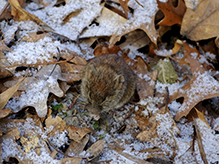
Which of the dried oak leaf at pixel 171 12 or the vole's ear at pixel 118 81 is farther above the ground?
the dried oak leaf at pixel 171 12

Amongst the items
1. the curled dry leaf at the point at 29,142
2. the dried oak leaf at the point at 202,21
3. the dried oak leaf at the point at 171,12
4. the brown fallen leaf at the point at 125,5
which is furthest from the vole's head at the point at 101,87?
the dried oak leaf at the point at 202,21

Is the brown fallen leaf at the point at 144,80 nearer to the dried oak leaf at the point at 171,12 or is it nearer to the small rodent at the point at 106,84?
the small rodent at the point at 106,84

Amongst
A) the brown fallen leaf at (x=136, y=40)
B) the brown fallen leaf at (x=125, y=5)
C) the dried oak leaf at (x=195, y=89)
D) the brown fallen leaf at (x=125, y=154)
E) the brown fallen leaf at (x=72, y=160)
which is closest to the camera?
the brown fallen leaf at (x=72, y=160)

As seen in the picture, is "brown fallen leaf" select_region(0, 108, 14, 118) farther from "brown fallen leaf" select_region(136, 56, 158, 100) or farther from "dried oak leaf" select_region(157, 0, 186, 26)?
"dried oak leaf" select_region(157, 0, 186, 26)

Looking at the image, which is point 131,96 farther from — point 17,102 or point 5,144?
point 5,144

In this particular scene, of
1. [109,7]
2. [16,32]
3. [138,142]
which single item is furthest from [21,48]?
[138,142]

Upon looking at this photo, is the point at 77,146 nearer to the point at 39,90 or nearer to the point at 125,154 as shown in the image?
the point at 125,154
